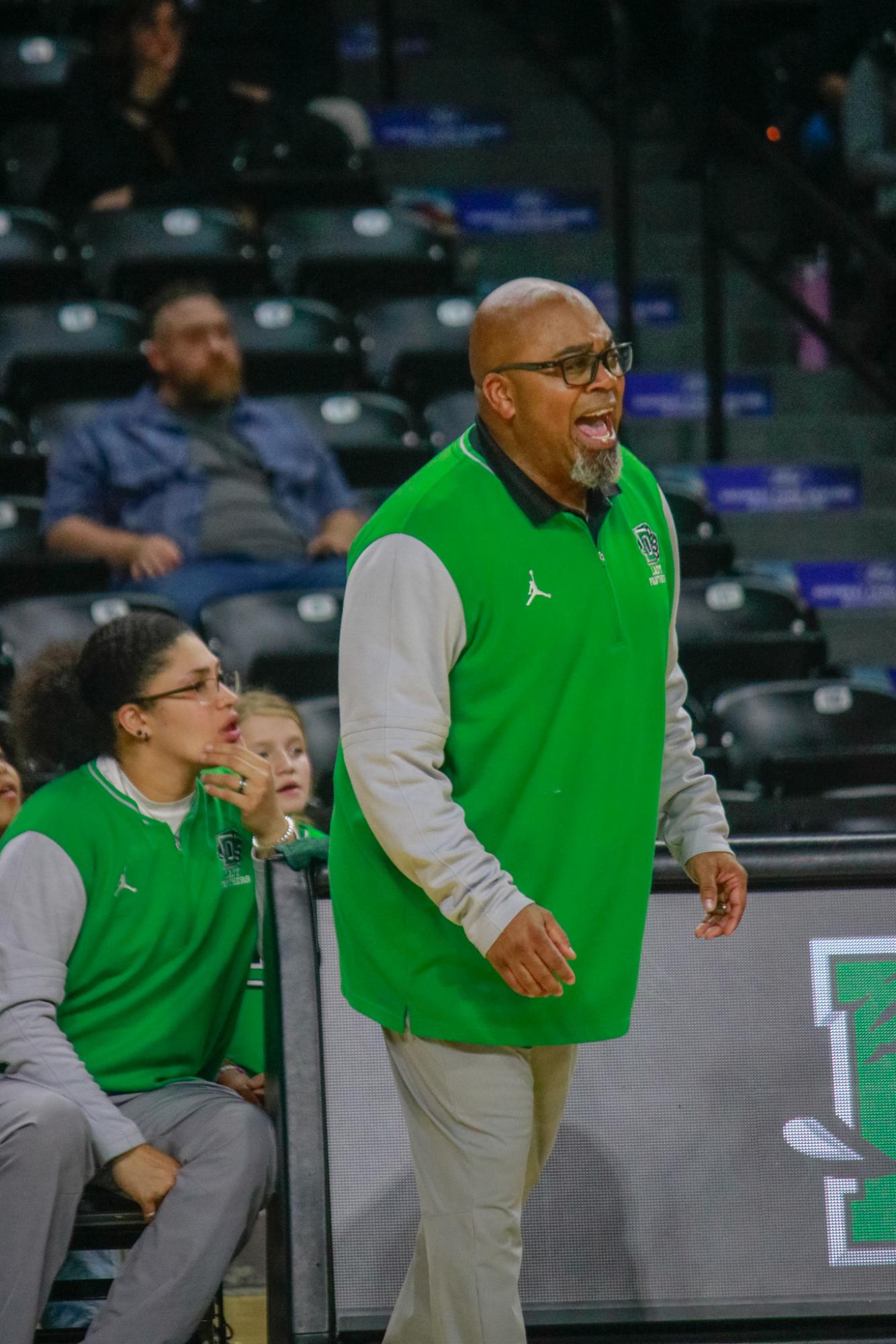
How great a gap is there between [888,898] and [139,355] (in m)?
4.26

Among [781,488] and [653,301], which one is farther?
[653,301]

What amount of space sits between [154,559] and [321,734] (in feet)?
3.43

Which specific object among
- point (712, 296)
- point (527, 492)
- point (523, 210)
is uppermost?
point (523, 210)

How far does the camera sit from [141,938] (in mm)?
2953

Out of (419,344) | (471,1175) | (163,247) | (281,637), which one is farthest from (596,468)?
(163,247)

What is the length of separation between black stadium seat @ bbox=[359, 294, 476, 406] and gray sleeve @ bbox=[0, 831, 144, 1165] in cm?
429

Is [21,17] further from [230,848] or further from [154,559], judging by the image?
[230,848]

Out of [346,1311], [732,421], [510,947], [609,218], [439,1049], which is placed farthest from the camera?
[609,218]

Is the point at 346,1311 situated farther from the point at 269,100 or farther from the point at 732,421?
the point at 269,100

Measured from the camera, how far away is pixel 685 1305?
2.75m

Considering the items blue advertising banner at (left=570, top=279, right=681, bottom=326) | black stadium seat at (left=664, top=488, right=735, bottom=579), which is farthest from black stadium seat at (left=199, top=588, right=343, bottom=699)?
blue advertising banner at (left=570, top=279, right=681, bottom=326)

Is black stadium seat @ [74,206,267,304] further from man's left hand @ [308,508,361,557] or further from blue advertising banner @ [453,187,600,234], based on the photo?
man's left hand @ [308,508,361,557]

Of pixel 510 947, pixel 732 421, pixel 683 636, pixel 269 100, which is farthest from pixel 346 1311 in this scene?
pixel 269 100

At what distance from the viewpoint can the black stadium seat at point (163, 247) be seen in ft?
23.6
